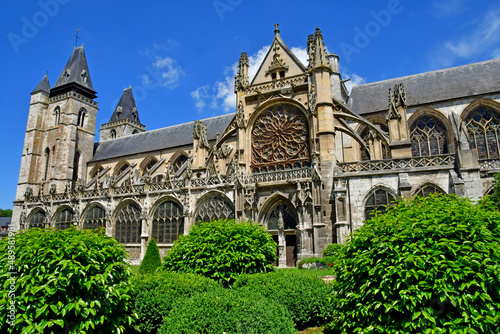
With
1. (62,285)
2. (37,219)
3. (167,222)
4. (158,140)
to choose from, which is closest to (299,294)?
(62,285)

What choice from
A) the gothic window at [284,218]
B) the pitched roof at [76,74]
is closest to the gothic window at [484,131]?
the gothic window at [284,218]

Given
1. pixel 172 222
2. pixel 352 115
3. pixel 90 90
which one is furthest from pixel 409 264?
pixel 90 90

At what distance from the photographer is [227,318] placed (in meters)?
6.16

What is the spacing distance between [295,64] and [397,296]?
20.9 m

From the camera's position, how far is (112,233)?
1046 inches

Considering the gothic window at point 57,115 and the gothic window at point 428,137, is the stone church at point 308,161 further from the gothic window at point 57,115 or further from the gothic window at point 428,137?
the gothic window at point 57,115

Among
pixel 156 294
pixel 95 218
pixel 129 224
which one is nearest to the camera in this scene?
pixel 156 294

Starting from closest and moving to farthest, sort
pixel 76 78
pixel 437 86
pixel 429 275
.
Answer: pixel 429 275 → pixel 437 86 → pixel 76 78

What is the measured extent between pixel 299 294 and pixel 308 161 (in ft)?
48.2

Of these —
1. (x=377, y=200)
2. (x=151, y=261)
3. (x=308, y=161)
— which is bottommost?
(x=151, y=261)

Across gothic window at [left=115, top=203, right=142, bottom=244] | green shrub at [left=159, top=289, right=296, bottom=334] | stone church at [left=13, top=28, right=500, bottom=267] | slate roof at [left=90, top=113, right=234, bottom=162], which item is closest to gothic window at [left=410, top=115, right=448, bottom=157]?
stone church at [left=13, top=28, right=500, bottom=267]

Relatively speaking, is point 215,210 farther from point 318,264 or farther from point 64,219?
point 64,219

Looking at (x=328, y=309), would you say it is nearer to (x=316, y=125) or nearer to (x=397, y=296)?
(x=397, y=296)

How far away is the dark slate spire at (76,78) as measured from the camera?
40184 mm
